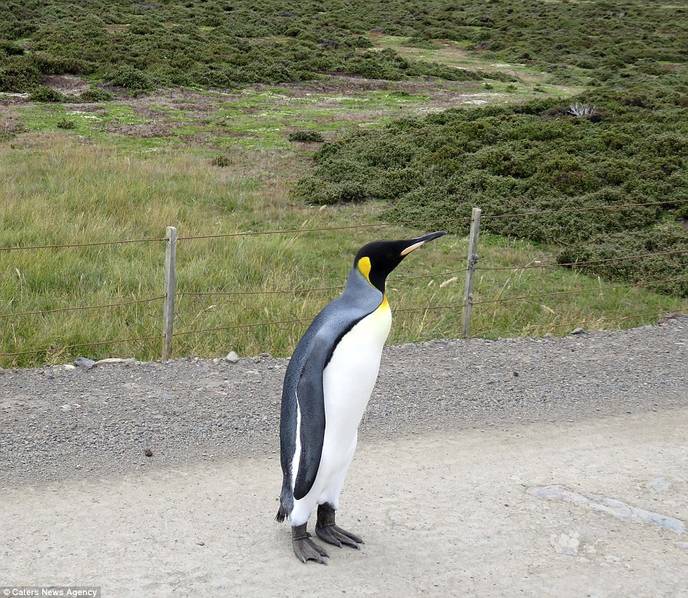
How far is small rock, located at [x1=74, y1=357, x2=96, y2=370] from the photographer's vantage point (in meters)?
7.19

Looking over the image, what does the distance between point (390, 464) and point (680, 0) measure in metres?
67.9

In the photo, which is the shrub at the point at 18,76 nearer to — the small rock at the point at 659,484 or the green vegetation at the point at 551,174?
the green vegetation at the point at 551,174

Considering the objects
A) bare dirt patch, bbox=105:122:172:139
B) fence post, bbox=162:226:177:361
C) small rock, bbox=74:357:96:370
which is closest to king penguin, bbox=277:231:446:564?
small rock, bbox=74:357:96:370

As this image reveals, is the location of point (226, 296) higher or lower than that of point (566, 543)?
lower

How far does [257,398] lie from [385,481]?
1.59 metres

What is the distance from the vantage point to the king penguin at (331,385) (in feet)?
13.9

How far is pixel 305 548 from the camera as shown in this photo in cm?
451

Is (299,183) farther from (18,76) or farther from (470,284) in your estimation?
(18,76)

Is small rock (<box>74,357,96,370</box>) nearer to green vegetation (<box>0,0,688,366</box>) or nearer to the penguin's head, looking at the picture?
green vegetation (<box>0,0,688,366</box>)

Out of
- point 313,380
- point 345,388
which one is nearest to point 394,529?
point 345,388

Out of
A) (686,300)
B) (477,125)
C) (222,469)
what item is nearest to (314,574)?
(222,469)

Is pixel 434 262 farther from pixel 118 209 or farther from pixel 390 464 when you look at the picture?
pixel 390 464

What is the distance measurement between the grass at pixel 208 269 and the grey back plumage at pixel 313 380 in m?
3.62

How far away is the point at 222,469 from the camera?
555 cm
